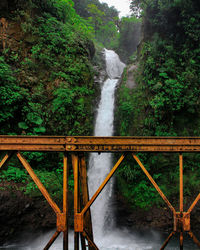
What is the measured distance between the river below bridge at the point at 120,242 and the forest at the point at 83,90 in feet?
3.79

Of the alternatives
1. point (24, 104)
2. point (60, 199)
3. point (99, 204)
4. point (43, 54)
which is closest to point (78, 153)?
point (60, 199)

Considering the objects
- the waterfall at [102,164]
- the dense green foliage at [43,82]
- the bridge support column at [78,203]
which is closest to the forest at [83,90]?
the dense green foliage at [43,82]

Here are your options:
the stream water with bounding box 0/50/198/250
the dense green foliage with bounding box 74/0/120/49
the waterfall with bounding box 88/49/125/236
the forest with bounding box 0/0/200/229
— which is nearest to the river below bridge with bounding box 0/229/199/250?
the stream water with bounding box 0/50/198/250

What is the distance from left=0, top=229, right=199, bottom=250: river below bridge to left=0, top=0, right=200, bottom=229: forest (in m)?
1.15

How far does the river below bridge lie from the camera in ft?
20.3

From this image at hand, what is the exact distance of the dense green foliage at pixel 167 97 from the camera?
8.33 m

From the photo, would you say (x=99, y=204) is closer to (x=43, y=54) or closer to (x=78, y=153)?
(x=78, y=153)

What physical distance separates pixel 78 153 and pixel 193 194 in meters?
6.58

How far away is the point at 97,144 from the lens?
11.7 ft

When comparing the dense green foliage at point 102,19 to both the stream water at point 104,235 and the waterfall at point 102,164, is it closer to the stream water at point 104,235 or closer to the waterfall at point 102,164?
the waterfall at point 102,164

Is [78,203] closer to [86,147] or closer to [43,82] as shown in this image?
[86,147]

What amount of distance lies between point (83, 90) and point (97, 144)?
772 centimetres

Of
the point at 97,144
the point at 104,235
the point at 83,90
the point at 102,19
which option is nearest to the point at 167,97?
the point at 83,90

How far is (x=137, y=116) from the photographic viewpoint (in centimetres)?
1002
